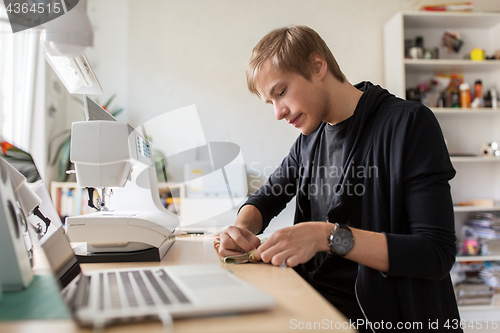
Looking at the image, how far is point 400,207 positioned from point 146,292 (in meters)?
0.70

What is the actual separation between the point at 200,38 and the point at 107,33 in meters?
0.75

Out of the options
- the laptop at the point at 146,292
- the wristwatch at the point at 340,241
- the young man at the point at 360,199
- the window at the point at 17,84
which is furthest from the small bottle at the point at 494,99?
the window at the point at 17,84

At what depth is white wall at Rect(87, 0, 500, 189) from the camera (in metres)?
2.81

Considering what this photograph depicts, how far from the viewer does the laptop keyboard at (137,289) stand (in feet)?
1.52

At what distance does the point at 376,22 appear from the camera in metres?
2.93

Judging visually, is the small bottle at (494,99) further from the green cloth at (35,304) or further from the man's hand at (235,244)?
the green cloth at (35,304)

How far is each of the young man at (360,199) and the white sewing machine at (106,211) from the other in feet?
0.65

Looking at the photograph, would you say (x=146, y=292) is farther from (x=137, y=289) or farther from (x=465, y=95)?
(x=465, y=95)

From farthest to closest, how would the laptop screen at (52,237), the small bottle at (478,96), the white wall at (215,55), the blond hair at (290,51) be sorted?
1. the white wall at (215,55)
2. the small bottle at (478,96)
3. the blond hair at (290,51)
4. the laptop screen at (52,237)

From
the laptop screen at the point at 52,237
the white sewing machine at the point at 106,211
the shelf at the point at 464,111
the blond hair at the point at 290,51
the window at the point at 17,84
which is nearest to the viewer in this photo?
the laptop screen at the point at 52,237

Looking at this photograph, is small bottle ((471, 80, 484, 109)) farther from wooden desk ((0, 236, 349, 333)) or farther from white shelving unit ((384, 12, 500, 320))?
wooden desk ((0, 236, 349, 333))

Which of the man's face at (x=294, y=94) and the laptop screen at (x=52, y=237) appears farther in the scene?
the man's face at (x=294, y=94)

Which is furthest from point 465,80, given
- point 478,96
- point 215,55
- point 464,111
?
point 215,55

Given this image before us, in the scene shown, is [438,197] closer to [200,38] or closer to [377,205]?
[377,205]
